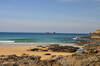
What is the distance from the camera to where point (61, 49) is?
1097 inches

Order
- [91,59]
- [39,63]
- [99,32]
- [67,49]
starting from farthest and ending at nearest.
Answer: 1. [99,32]
2. [67,49]
3. [91,59]
4. [39,63]

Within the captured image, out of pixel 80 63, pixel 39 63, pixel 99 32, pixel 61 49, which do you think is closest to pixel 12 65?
pixel 39 63

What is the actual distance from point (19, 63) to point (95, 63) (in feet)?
14.7

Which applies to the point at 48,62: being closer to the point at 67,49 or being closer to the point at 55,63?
the point at 55,63

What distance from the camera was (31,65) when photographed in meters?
8.66

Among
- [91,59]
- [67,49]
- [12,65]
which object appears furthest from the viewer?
[67,49]

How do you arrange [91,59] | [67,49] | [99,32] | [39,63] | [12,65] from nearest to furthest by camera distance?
[12,65]
[39,63]
[91,59]
[67,49]
[99,32]

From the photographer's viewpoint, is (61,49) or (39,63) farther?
(61,49)

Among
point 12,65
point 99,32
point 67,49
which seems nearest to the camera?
point 12,65

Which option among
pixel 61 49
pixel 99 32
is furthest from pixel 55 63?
pixel 99 32

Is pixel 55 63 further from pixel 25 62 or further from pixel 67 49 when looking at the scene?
pixel 67 49

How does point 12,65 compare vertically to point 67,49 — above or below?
above

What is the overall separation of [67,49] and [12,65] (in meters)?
20.1

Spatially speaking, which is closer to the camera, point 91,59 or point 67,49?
point 91,59
